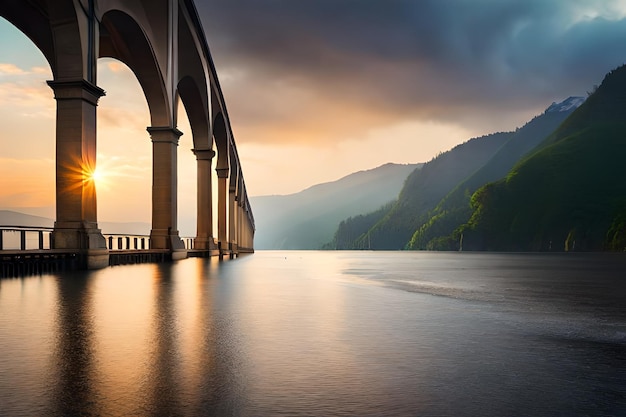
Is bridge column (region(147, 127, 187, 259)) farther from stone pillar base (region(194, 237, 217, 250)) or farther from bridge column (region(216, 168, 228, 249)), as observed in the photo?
bridge column (region(216, 168, 228, 249))

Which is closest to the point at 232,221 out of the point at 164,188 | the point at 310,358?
the point at 164,188

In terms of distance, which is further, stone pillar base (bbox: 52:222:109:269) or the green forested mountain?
the green forested mountain

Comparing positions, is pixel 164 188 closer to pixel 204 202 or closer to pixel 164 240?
pixel 164 240

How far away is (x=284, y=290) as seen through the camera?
511 inches

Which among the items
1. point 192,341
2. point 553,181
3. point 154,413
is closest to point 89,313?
point 192,341

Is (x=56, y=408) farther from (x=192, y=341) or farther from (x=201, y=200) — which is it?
(x=201, y=200)

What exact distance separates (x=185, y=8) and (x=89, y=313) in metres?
31.4

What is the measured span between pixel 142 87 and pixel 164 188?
5.41 meters

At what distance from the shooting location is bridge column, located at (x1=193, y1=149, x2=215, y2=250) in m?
43.7

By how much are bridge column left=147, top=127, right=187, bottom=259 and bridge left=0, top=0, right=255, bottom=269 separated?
53 mm

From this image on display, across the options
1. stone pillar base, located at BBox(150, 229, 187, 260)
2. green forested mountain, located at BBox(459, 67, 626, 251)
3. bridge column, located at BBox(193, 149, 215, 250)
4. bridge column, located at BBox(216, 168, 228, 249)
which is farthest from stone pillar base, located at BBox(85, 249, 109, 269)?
green forested mountain, located at BBox(459, 67, 626, 251)

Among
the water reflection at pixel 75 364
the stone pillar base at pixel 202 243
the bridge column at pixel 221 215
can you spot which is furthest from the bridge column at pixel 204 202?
the water reflection at pixel 75 364

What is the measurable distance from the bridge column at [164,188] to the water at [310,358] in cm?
2270

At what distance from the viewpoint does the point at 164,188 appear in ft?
107
